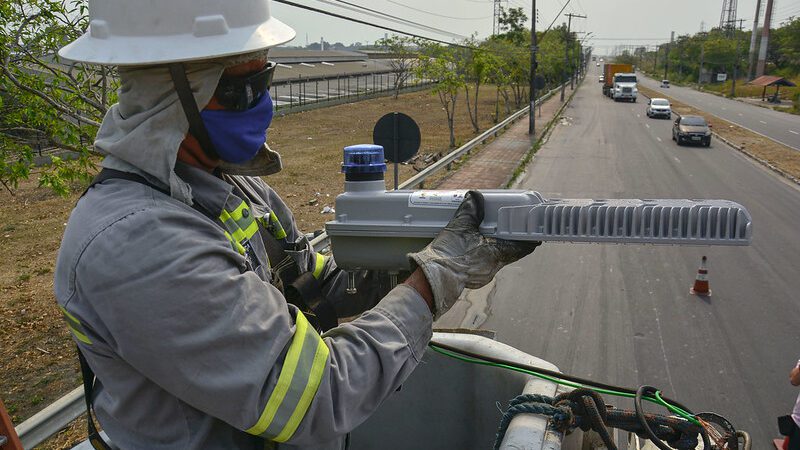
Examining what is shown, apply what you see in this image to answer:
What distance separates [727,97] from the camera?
2259 inches

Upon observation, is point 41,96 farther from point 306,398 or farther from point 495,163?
point 495,163

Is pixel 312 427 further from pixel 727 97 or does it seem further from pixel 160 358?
pixel 727 97

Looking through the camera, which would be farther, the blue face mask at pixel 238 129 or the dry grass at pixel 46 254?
the dry grass at pixel 46 254

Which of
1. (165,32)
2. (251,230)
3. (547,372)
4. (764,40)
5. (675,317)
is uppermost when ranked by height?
(764,40)

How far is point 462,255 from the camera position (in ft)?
6.58

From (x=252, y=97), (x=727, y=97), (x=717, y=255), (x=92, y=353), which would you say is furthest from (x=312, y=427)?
(x=727, y=97)

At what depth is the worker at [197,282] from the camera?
52.4 inches

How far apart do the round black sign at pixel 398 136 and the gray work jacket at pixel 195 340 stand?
4.61 meters

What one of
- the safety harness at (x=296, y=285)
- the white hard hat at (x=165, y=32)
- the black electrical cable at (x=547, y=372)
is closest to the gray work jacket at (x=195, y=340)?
the white hard hat at (x=165, y=32)

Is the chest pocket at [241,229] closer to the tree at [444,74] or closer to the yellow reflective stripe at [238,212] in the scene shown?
the yellow reflective stripe at [238,212]

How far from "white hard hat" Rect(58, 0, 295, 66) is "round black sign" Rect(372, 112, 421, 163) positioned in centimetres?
449

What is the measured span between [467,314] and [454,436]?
15.3ft

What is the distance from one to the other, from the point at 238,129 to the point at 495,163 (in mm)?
16789

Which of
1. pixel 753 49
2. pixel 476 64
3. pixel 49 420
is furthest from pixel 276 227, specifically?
pixel 753 49
